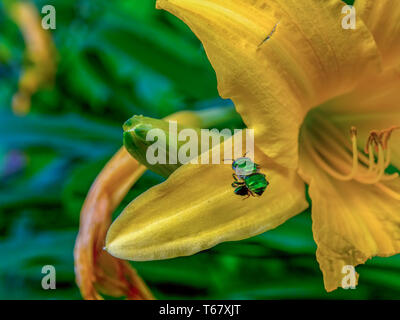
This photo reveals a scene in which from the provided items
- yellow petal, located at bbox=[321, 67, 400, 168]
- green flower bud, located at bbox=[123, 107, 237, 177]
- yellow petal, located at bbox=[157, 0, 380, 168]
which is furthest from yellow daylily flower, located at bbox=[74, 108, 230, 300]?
yellow petal, located at bbox=[321, 67, 400, 168]

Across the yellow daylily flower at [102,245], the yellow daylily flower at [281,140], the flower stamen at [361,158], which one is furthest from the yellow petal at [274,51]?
the yellow daylily flower at [102,245]

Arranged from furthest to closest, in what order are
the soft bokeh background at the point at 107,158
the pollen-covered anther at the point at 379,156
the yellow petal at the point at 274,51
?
the soft bokeh background at the point at 107,158
the pollen-covered anther at the point at 379,156
the yellow petal at the point at 274,51

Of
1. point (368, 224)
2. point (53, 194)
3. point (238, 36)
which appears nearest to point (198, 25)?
point (238, 36)

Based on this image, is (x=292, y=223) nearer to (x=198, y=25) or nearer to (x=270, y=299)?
(x=270, y=299)

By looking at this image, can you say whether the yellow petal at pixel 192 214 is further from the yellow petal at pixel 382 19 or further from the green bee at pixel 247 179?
the yellow petal at pixel 382 19

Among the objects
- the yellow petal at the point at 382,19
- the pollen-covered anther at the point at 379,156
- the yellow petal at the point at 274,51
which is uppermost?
the yellow petal at the point at 382,19

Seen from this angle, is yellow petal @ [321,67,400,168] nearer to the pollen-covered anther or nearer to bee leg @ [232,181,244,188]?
the pollen-covered anther

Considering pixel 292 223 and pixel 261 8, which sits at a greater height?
pixel 261 8
